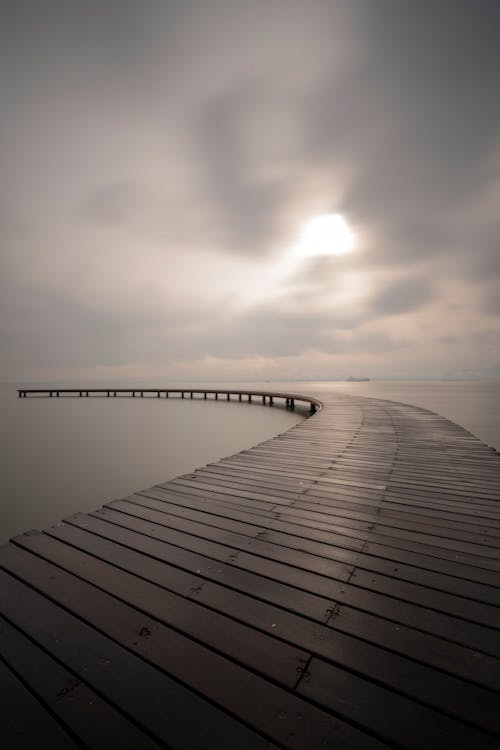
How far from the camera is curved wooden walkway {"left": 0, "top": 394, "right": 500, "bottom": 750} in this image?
1.38 meters

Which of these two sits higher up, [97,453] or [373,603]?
[373,603]

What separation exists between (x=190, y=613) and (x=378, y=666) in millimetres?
1058

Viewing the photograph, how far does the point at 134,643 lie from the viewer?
1.79 metres

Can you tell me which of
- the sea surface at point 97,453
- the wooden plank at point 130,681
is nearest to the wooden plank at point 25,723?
the wooden plank at point 130,681

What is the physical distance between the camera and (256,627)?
6.23 ft

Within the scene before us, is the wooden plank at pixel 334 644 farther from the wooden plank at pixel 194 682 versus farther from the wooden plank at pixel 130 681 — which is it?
the wooden plank at pixel 130 681

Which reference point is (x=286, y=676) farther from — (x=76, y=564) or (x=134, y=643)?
(x=76, y=564)

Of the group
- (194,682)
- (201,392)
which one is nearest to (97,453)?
(194,682)

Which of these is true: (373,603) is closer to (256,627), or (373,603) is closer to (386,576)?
(386,576)

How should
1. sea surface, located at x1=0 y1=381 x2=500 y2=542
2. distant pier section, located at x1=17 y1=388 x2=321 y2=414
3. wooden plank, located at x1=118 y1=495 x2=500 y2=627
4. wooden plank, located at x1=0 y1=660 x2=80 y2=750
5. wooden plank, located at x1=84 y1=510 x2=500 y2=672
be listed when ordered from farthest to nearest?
distant pier section, located at x1=17 y1=388 x2=321 y2=414 < sea surface, located at x1=0 y1=381 x2=500 y2=542 < wooden plank, located at x1=118 y1=495 x2=500 y2=627 < wooden plank, located at x1=84 y1=510 x2=500 y2=672 < wooden plank, located at x1=0 y1=660 x2=80 y2=750

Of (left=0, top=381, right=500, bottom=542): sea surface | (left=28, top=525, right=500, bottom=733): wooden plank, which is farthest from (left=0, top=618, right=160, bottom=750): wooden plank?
(left=0, top=381, right=500, bottom=542): sea surface

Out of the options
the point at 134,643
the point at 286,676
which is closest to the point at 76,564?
the point at 134,643

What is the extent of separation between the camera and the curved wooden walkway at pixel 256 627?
138 centimetres

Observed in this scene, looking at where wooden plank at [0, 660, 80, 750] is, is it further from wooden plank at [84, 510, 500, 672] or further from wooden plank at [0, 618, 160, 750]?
wooden plank at [84, 510, 500, 672]
